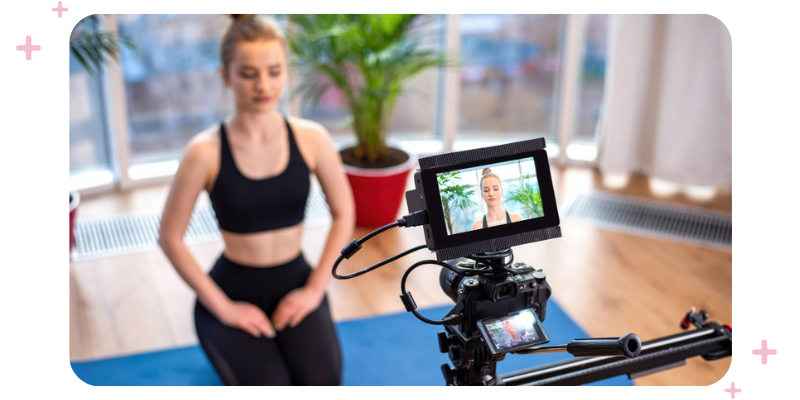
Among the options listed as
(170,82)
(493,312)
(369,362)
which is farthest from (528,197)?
(170,82)

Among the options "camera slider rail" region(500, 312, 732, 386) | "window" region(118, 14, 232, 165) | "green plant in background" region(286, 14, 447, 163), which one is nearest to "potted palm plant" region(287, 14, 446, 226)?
"green plant in background" region(286, 14, 447, 163)

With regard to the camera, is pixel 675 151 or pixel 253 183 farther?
pixel 675 151

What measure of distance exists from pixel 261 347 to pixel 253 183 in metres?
0.41

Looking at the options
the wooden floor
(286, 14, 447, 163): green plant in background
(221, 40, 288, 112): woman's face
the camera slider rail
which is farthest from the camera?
(286, 14, 447, 163): green plant in background

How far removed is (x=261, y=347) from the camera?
1.70 metres

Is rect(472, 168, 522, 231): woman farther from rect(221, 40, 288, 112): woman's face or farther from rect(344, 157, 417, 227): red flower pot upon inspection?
rect(344, 157, 417, 227): red flower pot

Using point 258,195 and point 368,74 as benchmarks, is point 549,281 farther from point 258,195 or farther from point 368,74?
point 258,195

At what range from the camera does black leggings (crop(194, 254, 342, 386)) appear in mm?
1673

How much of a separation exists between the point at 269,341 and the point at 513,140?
1.43m

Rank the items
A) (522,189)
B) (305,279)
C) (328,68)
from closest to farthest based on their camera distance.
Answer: (522,189)
(305,279)
(328,68)

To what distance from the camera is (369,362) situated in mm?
2189
